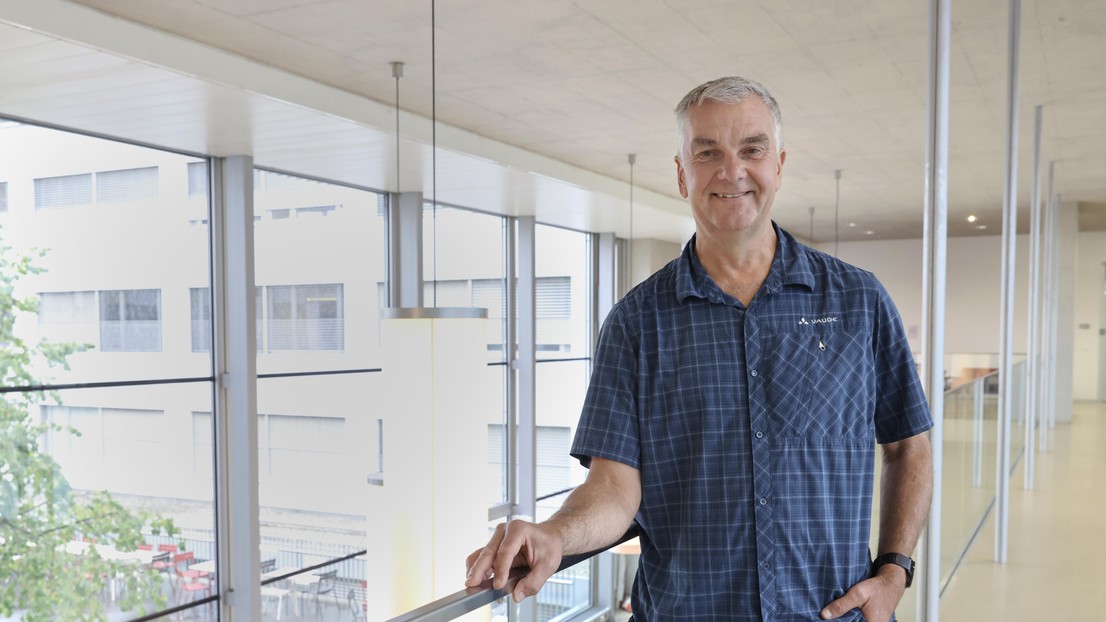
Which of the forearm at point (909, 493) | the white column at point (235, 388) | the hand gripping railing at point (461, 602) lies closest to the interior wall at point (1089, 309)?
the white column at point (235, 388)

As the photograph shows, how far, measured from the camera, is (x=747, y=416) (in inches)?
60.6

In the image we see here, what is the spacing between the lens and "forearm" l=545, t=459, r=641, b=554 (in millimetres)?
1431

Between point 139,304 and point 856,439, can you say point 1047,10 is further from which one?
point 139,304

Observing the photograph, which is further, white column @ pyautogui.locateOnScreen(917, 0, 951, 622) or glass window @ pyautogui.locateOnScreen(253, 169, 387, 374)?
glass window @ pyautogui.locateOnScreen(253, 169, 387, 374)

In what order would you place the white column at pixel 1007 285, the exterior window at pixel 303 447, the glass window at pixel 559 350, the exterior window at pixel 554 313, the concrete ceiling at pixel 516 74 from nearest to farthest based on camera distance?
1. the concrete ceiling at pixel 516 74
2. the white column at pixel 1007 285
3. the exterior window at pixel 303 447
4. the glass window at pixel 559 350
5. the exterior window at pixel 554 313

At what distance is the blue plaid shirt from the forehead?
0.70 ft

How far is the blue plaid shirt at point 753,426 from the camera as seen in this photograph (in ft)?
4.99

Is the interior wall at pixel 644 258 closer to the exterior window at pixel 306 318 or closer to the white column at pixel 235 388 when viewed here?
the exterior window at pixel 306 318

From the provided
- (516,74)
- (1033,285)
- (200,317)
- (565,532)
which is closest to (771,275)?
(565,532)

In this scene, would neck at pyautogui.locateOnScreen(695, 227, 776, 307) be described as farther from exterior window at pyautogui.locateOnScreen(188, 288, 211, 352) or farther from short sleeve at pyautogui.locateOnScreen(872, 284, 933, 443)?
exterior window at pyautogui.locateOnScreen(188, 288, 211, 352)

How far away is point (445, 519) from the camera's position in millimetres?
4047

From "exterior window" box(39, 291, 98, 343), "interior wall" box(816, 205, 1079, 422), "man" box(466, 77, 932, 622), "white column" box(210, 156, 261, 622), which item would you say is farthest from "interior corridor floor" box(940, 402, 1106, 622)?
"interior wall" box(816, 205, 1079, 422)

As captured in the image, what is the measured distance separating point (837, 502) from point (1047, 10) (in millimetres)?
4153

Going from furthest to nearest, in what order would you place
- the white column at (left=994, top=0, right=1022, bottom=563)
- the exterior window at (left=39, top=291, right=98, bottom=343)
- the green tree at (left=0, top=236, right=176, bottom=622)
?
the exterior window at (left=39, top=291, right=98, bottom=343), the green tree at (left=0, top=236, right=176, bottom=622), the white column at (left=994, top=0, right=1022, bottom=563)
